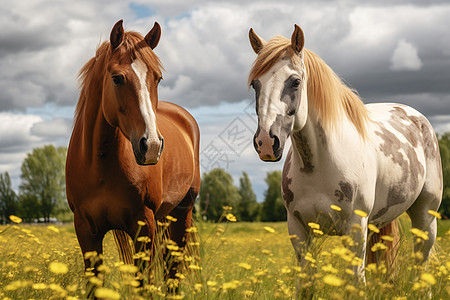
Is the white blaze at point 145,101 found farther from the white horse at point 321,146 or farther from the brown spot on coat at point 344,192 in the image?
the brown spot on coat at point 344,192

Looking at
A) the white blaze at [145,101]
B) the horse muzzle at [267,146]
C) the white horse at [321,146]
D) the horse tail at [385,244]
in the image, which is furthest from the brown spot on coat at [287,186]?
the white blaze at [145,101]

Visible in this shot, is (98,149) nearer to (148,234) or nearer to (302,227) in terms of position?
(148,234)

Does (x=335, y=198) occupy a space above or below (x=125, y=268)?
above

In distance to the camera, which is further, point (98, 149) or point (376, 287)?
point (98, 149)

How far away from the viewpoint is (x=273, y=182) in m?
66.6

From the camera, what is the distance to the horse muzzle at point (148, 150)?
3.52 m

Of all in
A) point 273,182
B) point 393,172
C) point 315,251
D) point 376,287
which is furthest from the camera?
point 273,182

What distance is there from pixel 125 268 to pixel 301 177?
217cm

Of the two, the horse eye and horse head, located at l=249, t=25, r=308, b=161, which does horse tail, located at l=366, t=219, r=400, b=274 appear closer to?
horse head, located at l=249, t=25, r=308, b=161

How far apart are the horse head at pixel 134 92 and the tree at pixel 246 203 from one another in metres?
54.2

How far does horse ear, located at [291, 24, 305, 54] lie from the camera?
406cm

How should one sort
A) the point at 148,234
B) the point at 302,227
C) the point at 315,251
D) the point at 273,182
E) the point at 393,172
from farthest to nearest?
the point at 273,182 → the point at 393,172 → the point at 302,227 → the point at 148,234 → the point at 315,251

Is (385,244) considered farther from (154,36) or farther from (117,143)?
(154,36)

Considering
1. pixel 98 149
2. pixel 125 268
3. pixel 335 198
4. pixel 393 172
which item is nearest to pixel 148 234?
pixel 98 149
